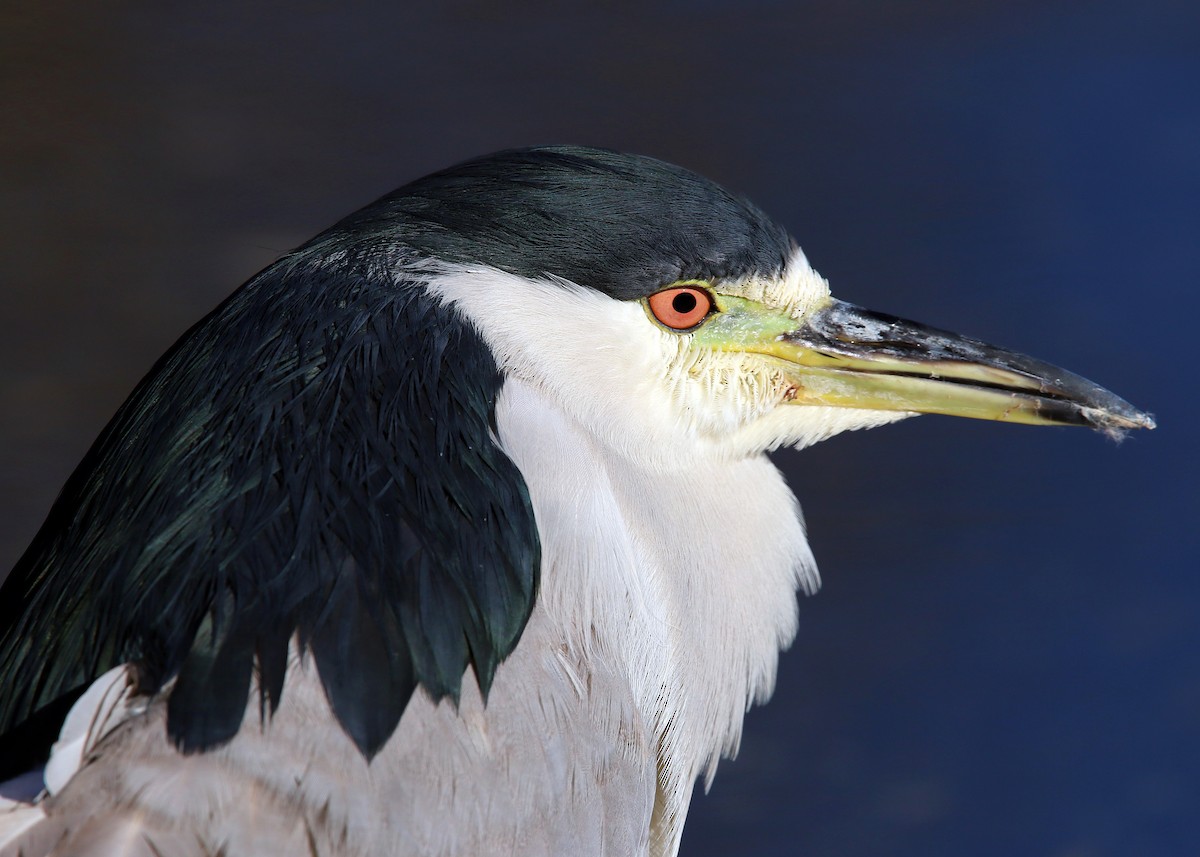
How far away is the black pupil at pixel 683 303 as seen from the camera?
126 centimetres

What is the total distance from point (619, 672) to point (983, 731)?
125 cm

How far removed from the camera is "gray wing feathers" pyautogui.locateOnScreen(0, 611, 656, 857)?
869 millimetres

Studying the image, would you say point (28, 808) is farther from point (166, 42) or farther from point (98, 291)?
point (166, 42)

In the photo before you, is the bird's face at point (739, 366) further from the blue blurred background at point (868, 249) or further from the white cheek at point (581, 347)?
the blue blurred background at point (868, 249)

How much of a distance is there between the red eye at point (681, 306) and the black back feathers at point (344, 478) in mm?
19

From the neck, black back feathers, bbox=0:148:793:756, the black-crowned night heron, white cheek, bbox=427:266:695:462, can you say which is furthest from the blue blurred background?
black back feathers, bbox=0:148:793:756

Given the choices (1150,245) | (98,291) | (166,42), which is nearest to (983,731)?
(1150,245)

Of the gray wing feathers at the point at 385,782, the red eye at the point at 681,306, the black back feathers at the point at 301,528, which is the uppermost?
the red eye at the point at 681,306

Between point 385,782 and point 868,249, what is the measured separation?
1987mm

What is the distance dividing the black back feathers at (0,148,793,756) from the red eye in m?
0.02

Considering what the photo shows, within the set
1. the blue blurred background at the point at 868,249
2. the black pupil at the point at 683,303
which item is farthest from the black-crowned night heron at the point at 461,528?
the blue blurred background at the point at 868,249

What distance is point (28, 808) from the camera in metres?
0.87

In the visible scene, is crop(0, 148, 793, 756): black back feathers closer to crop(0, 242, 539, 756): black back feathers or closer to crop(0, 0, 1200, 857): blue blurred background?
crop(0, 242, 539, 756): black back feathers

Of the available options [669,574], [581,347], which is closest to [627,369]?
[581,347]
